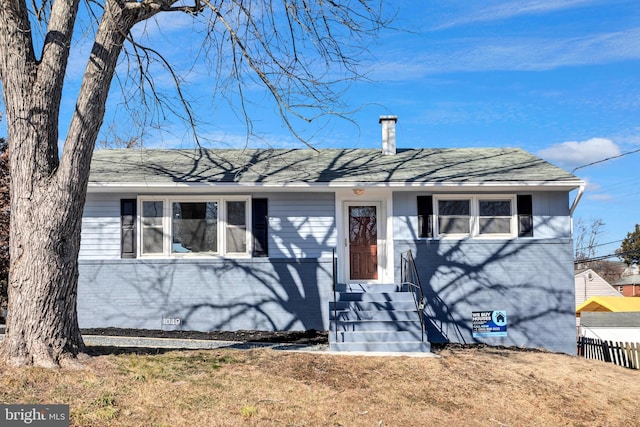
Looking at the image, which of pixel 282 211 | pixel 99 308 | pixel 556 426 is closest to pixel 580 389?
pixel 556 426

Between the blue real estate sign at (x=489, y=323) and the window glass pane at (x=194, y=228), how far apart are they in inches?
235

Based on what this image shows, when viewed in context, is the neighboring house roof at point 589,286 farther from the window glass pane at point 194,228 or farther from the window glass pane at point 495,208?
the window glass pane at point 194,228

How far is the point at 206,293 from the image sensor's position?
12.5 metres

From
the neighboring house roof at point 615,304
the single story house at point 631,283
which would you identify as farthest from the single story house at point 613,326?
the single story house at point 631,283

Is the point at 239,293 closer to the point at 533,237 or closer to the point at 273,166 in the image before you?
the point at 273,166

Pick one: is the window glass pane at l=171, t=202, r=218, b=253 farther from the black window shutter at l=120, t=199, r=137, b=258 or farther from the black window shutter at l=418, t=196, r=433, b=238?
the black window shutter at l=418, t=196, r=433, b=238

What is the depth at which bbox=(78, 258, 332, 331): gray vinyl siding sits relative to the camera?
40.8 feet

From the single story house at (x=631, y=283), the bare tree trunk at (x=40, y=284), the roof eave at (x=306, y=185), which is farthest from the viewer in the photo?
the single story house at (x=631, y=283)

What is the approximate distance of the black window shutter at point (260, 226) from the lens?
12.5 metres

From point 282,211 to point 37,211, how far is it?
6479 mm

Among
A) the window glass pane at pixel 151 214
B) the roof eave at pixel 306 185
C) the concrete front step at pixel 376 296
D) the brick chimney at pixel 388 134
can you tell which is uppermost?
the brick chimney at pixel 388 134

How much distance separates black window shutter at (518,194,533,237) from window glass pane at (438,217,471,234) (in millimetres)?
1133

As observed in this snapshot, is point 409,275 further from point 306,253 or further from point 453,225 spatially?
point 306,253

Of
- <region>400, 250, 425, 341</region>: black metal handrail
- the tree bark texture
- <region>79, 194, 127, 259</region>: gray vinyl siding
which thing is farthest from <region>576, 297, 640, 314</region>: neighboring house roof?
the tree bark texture
